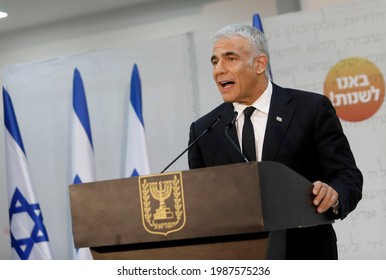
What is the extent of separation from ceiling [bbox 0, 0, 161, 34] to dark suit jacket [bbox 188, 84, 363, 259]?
609 cm

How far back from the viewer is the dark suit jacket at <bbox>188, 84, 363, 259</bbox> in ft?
7.23

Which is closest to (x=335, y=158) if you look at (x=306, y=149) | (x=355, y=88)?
(x=306, y=149)

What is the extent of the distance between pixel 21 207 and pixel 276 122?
179 inches

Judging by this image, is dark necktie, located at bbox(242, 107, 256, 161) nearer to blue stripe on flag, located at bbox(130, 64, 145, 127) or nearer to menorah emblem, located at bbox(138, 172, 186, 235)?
menorah emblem, located at bbox(138, 172, 186, 235)

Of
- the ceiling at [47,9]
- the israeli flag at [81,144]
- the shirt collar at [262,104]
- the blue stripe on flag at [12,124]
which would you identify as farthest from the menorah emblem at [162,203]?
the ceiling at [47,9]

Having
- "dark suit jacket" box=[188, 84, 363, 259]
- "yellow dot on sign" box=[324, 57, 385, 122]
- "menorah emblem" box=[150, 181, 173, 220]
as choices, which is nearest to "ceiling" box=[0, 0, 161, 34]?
"yellow dot on sign" box=[324, 57, 385, 122]

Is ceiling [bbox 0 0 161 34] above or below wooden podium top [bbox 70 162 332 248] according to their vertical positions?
above

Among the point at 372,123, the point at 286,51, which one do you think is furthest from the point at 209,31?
the point at 372,123

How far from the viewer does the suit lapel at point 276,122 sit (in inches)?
88.3

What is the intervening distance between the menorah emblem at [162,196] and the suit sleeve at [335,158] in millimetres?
620

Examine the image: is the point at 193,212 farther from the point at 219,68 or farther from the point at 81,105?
the point at 81,105

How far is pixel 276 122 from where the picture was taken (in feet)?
7.46

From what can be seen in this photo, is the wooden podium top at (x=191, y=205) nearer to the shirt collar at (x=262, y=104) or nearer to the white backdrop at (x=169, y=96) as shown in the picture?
the shirt collar at (x=262, y=104)

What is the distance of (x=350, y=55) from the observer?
19.5 feet
